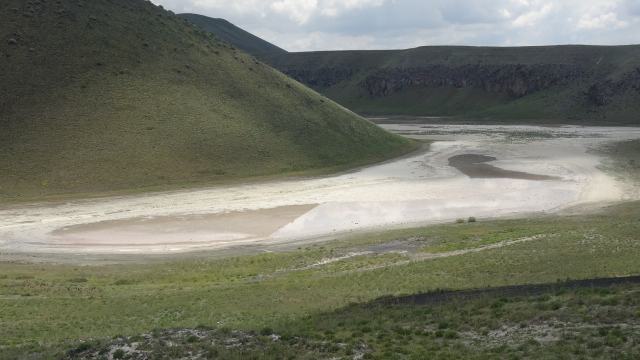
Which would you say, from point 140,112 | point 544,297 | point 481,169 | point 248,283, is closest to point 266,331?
point 544,297

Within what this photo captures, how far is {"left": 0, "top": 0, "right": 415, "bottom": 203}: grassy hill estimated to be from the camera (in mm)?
55594

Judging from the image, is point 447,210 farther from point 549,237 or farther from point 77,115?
point 77,115

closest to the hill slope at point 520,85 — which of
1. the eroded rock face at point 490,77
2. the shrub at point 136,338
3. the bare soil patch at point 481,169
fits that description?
the eroded rock face at point 490,77

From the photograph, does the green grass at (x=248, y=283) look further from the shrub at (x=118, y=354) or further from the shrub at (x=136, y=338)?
the shrub at (x=118, y=354)

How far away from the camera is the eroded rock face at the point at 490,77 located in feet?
527

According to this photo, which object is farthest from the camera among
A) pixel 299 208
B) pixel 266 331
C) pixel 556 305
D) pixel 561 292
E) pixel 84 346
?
pixel 299 208

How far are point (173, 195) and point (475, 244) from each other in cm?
2985

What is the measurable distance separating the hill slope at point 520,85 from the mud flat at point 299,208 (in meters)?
74.8

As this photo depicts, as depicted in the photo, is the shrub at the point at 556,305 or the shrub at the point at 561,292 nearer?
the shrub at the point at 556,305

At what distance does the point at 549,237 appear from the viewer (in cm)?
3175

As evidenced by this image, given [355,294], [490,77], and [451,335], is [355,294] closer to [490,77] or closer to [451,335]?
[451,335]

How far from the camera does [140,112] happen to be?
210ft

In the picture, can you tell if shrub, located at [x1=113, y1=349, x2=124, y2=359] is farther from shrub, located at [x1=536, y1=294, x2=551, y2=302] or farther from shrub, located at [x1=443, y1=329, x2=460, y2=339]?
shrub, located at [x1=536, y1=294, x2=551, y2=302]

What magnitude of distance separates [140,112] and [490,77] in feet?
448
